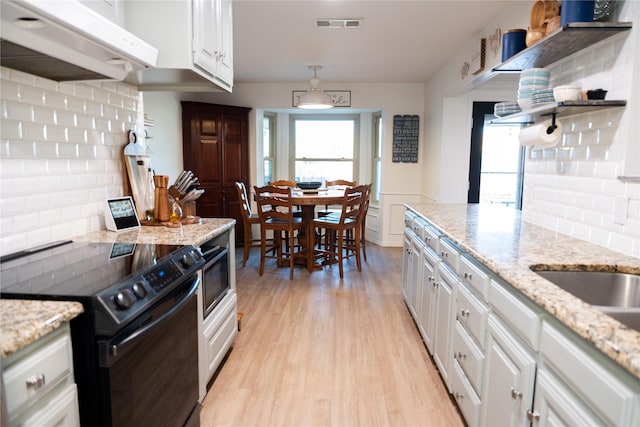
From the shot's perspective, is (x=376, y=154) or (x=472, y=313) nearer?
(x=472, y=313)

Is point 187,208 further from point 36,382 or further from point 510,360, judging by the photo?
point 510,360

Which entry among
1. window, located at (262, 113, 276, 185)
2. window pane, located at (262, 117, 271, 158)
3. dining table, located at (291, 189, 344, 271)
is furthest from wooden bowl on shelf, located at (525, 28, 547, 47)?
window, located at (262, 113, 276, 185)

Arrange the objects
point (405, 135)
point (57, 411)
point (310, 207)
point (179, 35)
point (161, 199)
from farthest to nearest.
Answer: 1. point (405, 135)
2. point (310, 207)
3. point (161, 199)
4. point (179, 35)
5. point (57, 411)

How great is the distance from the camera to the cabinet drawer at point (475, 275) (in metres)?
1.55

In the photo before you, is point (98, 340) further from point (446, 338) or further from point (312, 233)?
point (312, 233)

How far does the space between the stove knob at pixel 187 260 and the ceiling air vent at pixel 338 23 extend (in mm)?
2386

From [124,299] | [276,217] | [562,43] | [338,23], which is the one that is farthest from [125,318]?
[276,217]

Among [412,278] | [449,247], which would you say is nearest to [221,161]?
[412,278]

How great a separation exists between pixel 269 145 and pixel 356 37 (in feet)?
10.2

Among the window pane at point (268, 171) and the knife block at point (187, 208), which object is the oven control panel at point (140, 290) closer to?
the knife block at point (187, 208)

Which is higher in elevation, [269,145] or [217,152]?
[269,145]

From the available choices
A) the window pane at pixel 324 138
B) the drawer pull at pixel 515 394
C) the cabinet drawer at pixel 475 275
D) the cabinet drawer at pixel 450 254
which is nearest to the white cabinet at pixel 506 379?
the drawer pull at pixel 515 394

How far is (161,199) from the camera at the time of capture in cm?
232

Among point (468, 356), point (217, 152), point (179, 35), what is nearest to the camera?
point (468, 356)
